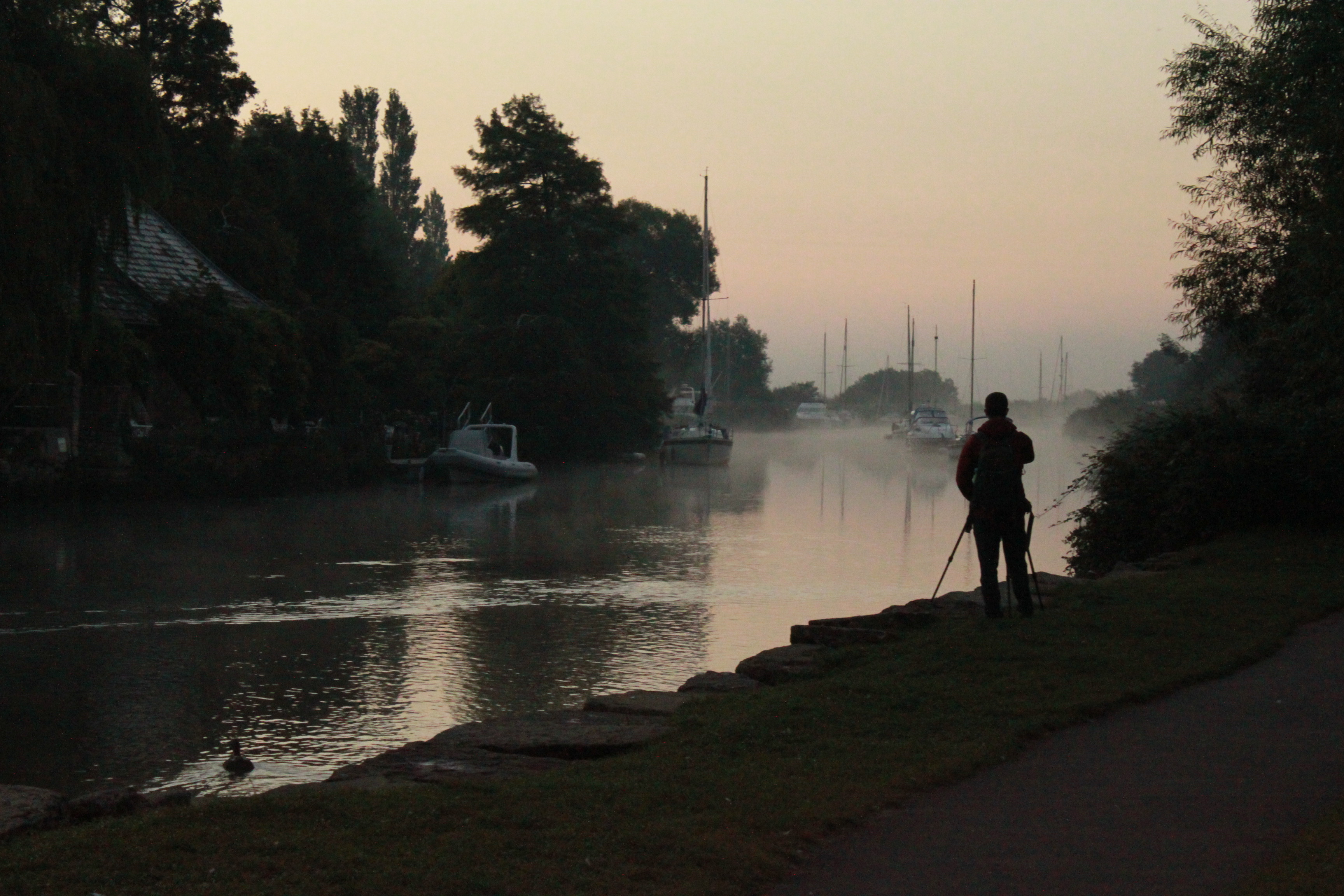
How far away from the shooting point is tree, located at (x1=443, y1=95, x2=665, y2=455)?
181ft

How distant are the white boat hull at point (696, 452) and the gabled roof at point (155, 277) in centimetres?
2324

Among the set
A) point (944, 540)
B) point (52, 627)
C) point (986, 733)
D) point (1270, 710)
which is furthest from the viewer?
point (944, 540)

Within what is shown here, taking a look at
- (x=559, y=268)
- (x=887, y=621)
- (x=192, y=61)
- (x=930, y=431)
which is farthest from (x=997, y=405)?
(x=930, y=431)

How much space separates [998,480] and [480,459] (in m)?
34.0

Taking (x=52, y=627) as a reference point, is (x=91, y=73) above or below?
above

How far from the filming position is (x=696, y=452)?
59.2m

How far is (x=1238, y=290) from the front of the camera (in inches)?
817

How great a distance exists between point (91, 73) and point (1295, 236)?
17.3m

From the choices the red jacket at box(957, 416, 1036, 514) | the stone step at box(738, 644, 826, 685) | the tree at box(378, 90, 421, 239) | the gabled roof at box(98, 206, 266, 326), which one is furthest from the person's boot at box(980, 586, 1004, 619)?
the tree at box(378, 90, 421, 239)

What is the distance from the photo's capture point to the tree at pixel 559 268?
181 ft

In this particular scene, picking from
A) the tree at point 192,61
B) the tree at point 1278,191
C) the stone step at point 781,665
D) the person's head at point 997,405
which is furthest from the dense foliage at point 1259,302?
the tree at point 192,61

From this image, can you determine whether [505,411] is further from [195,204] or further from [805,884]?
[805,884]

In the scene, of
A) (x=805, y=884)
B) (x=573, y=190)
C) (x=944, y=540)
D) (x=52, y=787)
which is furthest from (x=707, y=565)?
(x=573, y=190)

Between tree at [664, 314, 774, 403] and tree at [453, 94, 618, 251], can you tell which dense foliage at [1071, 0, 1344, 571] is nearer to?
tree at [453, 94, 618, 251]
